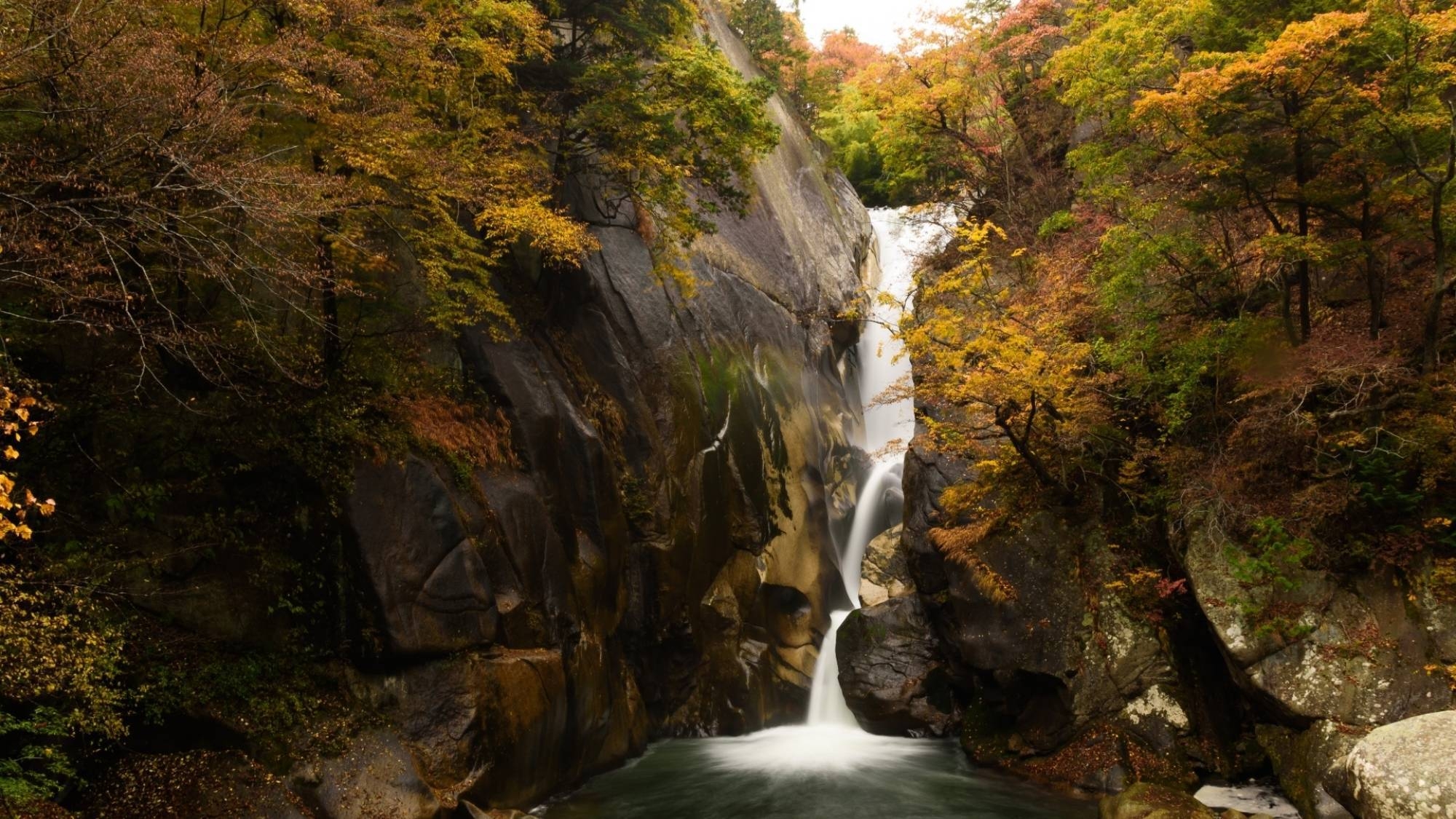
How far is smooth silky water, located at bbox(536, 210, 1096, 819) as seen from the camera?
11.5 m

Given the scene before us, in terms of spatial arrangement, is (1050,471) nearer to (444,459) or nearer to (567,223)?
(567,223)

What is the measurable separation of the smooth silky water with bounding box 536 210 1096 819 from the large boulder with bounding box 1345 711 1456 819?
3850mm

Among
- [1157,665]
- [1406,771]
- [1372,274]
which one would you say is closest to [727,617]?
[1157,665]

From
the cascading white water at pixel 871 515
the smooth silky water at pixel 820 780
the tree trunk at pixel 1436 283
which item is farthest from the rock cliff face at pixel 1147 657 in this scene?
the tree trunk at pixel 1436 283

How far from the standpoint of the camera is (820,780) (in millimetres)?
13055

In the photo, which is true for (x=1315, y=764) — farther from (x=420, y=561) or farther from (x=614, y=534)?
(x=420, y=561)

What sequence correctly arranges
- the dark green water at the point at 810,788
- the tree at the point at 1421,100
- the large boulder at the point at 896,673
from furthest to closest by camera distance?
the large boulder at the point at 896,673 < the dark green water at the point at 810,788 < the tree at the point at 1421,100

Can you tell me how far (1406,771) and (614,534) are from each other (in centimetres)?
1134

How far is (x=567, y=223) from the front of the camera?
39.1 ft

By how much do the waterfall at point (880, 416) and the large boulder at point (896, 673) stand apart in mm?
752

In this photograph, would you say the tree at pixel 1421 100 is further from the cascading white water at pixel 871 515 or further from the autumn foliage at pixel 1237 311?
the cascading white water at pixel 871 515

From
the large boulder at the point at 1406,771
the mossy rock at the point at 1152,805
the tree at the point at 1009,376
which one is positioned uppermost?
the tree at the point at 1009,376

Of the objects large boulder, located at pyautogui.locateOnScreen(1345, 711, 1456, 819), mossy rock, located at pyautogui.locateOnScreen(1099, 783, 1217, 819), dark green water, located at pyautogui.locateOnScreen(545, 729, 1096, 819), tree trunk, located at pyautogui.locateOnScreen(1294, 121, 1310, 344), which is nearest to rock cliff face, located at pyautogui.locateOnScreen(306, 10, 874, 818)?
dark green water, located at pyautogui.locateOnScreen(545, 729, 1096, 819)

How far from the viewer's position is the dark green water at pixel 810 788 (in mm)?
11406
